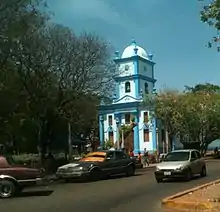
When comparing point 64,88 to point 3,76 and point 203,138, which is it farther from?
point 203,138

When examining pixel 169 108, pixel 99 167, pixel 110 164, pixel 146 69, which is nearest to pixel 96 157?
pixel 110 164

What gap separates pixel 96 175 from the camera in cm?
2692

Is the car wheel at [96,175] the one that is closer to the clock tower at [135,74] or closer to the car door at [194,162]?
the car door at [194,162]

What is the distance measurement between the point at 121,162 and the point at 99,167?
213 cm

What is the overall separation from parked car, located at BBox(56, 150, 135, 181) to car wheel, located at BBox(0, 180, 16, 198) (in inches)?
308

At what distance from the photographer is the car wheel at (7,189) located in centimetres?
1858

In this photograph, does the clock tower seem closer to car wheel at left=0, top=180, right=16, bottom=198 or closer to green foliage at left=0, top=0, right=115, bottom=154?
green foliage at left=0, top=0, right=115, bottom=154

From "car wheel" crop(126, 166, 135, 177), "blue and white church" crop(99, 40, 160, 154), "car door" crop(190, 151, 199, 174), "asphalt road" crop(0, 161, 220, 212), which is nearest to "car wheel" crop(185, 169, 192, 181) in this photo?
"car door" crop(190, 151, 199, 174)

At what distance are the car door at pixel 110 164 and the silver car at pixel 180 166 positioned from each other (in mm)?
3528

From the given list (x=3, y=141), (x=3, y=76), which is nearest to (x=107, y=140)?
(x=3, y=141)

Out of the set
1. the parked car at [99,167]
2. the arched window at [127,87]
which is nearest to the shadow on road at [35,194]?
the parked car at [99,167]

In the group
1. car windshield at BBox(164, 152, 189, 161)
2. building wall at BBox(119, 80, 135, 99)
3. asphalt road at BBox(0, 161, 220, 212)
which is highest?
building wall at BBox(119, 80, 135, 99)

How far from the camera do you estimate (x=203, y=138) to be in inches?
2413

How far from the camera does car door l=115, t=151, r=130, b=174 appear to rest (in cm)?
2882
